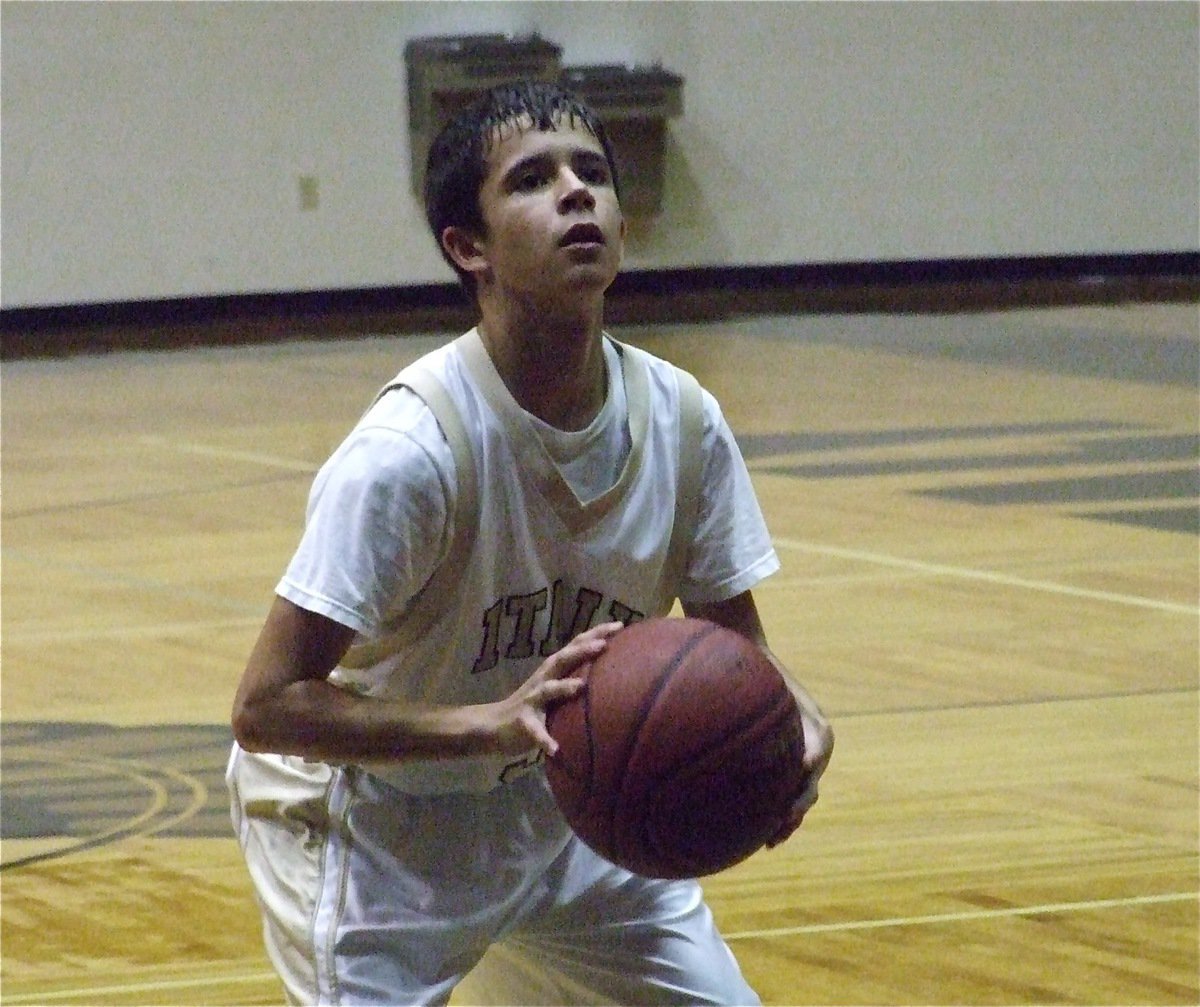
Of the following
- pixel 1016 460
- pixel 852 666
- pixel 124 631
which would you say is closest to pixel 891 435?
pixel 1016 460

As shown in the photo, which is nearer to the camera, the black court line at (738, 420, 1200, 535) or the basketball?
the basketball

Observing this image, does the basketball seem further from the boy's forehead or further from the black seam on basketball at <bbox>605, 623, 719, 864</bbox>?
the boy's forehead

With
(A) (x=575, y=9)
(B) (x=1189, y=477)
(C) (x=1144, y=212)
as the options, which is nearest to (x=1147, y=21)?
(C) (x=1144, y=212)

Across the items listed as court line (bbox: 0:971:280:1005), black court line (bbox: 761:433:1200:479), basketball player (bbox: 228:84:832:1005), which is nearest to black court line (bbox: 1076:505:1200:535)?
black court line (bbox: 761:433:1200:479)

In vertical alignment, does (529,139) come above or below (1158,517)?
above

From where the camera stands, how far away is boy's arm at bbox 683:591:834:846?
2.38m

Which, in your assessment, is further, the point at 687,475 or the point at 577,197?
the point at 687,475

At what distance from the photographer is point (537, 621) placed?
8.13 feet

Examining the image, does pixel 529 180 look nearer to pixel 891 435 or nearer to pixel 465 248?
pixel 465 248

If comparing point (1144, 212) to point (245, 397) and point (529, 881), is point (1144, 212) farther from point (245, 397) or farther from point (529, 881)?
point (529, 881)

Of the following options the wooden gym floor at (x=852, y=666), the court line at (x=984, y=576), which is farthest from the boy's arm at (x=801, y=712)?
the court line at (x=984, y=576)

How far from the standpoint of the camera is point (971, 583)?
6.68 m

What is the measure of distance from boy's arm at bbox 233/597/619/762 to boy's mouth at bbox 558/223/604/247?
0.42 m

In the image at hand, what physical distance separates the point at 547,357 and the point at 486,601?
11.3 inches
